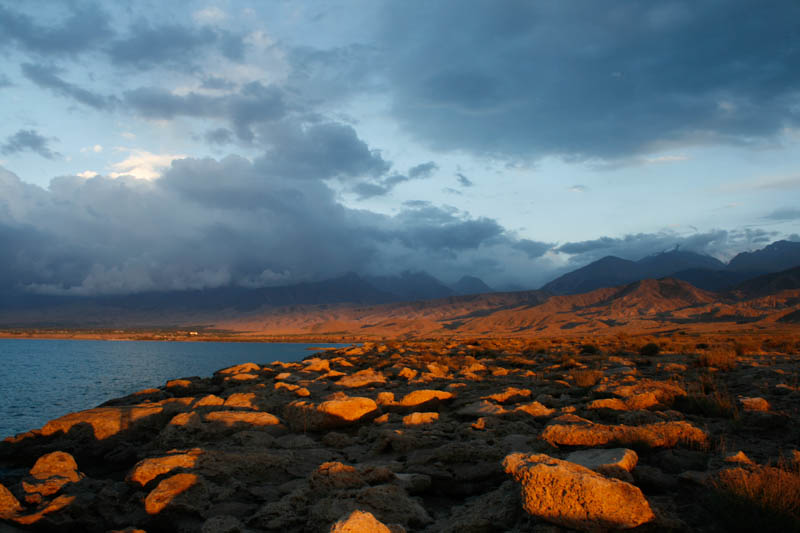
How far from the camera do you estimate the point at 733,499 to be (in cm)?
468

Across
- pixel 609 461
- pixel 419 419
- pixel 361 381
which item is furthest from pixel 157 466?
pixel 361 381

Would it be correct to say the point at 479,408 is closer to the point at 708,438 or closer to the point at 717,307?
the point at 708,438

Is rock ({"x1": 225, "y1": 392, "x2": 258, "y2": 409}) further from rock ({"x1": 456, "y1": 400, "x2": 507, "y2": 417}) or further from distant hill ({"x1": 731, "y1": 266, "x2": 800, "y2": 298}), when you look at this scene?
distant hill ({"x1": 731, "y1": 266, "x2": 800, "y2": 298})

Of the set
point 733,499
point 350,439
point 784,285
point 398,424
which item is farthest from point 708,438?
point 784,285

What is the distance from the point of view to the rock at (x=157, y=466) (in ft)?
26.0

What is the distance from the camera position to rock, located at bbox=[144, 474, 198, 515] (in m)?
6.88

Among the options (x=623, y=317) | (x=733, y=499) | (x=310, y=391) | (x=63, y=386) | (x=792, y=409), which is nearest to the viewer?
(x=733, y=499)

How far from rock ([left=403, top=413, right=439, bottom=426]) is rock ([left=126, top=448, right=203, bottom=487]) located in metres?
4.22

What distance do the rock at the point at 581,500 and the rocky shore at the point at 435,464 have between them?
1 centimetres

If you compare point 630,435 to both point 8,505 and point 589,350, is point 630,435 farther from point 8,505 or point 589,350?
point 589,350

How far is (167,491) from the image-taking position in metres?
7.08

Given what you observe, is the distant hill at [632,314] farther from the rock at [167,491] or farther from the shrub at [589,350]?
the rock at [167,491]

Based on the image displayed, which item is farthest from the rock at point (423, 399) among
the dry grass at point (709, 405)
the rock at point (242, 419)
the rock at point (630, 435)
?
the dry grass at point (709, 405)

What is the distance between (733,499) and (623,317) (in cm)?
13762
